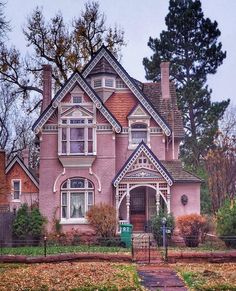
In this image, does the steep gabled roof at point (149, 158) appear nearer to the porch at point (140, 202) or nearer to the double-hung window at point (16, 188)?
the porch at point (140, 202)

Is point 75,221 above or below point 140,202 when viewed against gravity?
below

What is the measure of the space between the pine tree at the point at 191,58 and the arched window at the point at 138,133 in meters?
19.3

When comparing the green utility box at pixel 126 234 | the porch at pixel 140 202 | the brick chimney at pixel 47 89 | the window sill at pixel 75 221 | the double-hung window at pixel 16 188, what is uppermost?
the brick chimney at pixel 47 89

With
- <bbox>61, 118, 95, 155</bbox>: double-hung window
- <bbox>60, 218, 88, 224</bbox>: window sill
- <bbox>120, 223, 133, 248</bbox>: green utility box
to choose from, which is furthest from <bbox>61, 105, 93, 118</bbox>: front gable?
<bbox>120, 223, 133, 248</bbox>: green utility box

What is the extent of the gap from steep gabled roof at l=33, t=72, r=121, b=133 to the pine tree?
21.4 meters

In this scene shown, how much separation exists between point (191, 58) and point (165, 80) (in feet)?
65.8

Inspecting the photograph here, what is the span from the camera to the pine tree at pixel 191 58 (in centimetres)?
5422

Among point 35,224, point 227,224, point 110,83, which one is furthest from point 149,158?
point 35,224

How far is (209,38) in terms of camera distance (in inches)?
2249

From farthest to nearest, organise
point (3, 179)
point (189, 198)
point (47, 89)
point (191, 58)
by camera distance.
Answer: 1. point (191, 58)
2. point (3, 179)
3. point (47, 89)
4. point (189, 198)

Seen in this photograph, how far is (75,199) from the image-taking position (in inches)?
1318

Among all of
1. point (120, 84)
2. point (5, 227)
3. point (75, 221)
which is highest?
point (120, 84)

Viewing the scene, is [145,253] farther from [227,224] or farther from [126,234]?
[227,224]

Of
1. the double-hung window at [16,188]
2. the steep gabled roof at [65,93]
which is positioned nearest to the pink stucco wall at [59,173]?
the steep gabled roof at [65,93]
